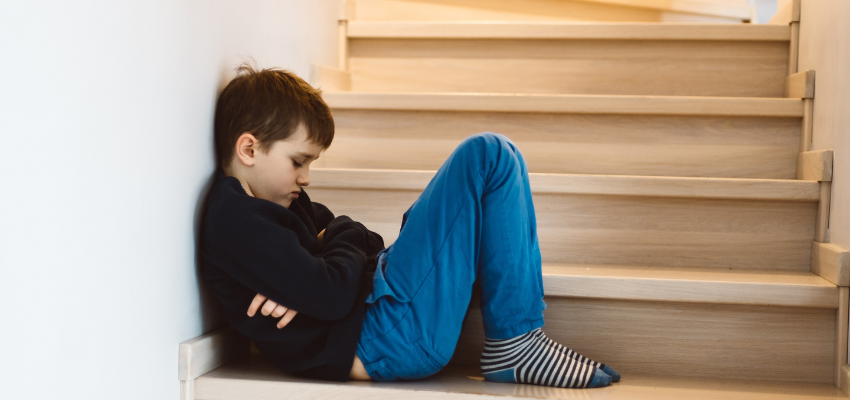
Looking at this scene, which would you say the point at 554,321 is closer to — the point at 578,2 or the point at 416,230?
the point at 416,230

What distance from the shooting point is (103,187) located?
2.38ft

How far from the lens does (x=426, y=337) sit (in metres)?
0.93

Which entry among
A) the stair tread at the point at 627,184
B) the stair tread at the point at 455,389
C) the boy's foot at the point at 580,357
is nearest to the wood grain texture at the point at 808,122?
the stair tread at the point at 627,184

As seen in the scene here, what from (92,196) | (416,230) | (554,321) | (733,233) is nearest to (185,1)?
(92,196)

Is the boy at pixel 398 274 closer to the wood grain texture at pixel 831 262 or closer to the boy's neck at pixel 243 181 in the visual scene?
the boy's neck at pixel 243 181

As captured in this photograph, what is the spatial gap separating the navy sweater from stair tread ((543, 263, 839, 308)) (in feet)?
1.11

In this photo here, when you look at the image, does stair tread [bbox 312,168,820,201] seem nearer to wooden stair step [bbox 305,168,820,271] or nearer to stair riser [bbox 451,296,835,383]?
wooden stair step [bbox 305,168,820,271]

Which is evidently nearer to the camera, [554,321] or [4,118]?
[4,118]

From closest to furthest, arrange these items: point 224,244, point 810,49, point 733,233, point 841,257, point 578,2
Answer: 1. point 224,244
2. point 841,257
3. point 733,233
4. point 810,49
5. point 578,2

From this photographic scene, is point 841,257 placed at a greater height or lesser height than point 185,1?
lesser

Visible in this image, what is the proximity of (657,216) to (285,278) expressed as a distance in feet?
2.49

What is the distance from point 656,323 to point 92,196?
2.82 ft

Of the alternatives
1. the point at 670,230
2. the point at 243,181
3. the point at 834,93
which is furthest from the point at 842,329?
the point at 243,181

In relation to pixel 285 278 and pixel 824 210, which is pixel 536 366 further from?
pixel 824 210
